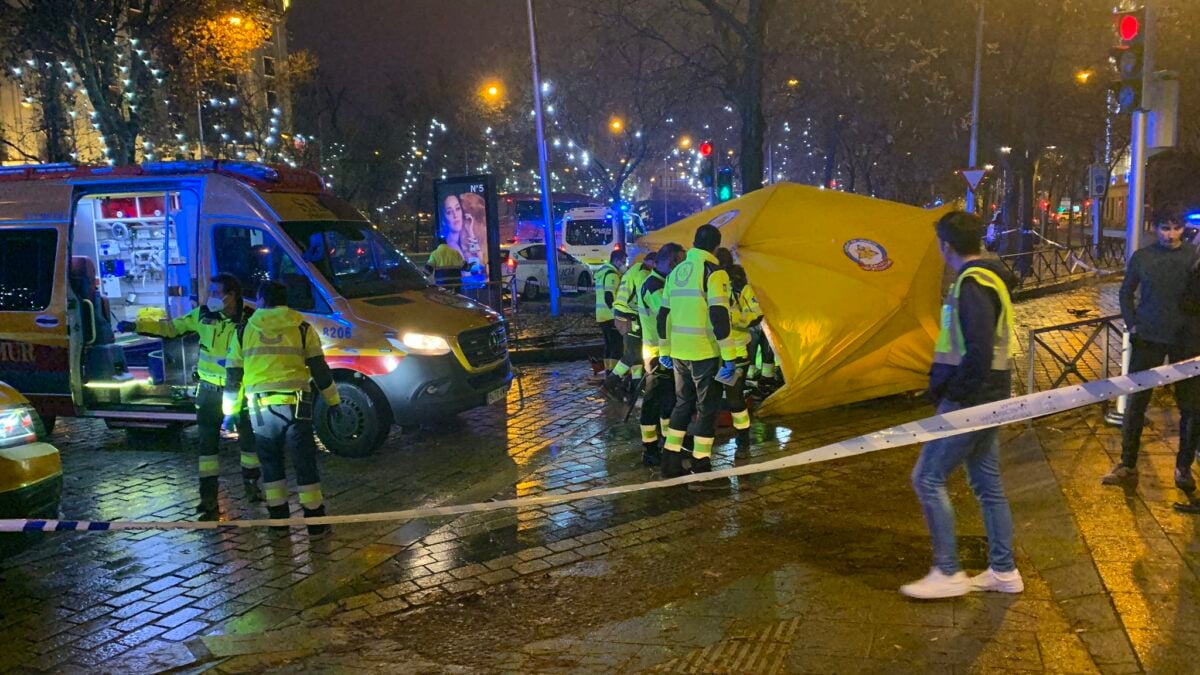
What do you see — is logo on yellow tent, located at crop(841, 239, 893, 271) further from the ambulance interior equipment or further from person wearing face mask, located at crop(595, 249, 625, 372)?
the ambulance interior equipment

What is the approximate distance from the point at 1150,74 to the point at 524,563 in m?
6.72

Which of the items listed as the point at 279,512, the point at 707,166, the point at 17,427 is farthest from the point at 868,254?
the point at 17,427

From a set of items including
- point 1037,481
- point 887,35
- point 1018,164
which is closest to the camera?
point 1037,481

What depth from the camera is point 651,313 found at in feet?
26.0

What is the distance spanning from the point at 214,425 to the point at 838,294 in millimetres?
5772

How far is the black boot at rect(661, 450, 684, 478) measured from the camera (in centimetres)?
710

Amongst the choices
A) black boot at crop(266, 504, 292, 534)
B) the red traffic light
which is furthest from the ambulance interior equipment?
the red traffic light

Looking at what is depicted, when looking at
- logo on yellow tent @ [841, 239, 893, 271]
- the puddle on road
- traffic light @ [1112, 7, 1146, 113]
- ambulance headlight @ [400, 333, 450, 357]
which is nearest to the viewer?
the puddle on road

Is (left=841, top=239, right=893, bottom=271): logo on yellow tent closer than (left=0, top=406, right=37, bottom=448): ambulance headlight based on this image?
No

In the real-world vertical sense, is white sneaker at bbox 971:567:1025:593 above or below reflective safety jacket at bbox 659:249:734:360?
below

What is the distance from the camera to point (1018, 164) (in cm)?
2994

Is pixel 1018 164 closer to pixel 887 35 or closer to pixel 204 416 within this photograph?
pixel 887 35

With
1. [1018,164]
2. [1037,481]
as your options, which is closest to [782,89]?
[1018,164]

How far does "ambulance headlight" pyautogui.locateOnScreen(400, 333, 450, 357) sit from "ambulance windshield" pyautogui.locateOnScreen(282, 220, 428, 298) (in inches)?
29.0
